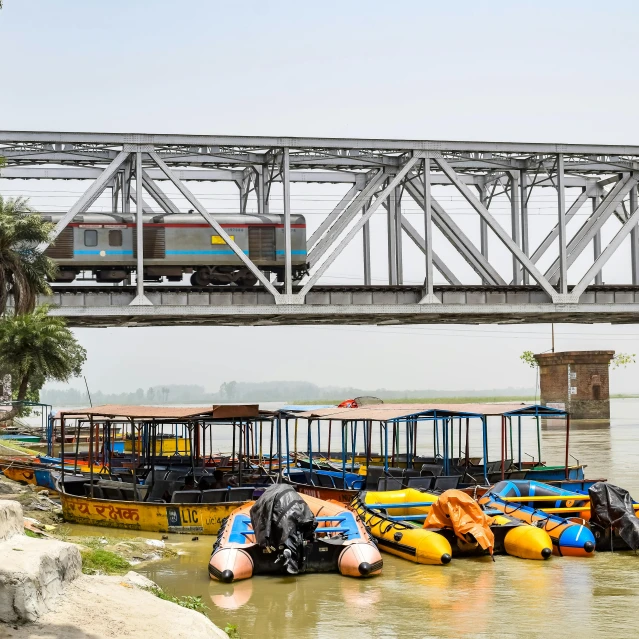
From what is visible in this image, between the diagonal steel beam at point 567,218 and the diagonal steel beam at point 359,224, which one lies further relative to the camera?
the diagonal steel beam at point 567,218

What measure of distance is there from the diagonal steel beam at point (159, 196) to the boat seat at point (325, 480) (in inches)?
807

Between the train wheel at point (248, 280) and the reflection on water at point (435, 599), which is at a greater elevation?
the train wheel at point (248, 280)

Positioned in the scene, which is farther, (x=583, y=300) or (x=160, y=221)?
(x=583, y=300)

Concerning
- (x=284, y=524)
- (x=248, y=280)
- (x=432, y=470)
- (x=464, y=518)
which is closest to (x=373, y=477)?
(x=432, y=470)

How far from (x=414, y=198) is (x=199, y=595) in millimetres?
34707

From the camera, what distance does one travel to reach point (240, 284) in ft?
150

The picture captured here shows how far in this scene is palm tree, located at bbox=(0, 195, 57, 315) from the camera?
99.0 feet

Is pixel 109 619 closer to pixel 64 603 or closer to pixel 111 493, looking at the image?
pixel 64 603

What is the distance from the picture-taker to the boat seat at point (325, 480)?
92.2ft

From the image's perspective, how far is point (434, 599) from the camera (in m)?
16.1

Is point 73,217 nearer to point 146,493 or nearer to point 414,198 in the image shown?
point 414,198

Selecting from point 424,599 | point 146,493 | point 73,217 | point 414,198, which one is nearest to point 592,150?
point 414,198

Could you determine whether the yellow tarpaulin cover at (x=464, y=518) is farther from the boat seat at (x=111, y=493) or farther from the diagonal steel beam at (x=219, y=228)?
the diagonal steel beam at (x=219, y=228)

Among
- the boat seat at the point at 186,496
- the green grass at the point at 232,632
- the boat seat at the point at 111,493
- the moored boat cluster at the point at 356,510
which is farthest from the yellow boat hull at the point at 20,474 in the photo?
the green grass at the point at 232,632
